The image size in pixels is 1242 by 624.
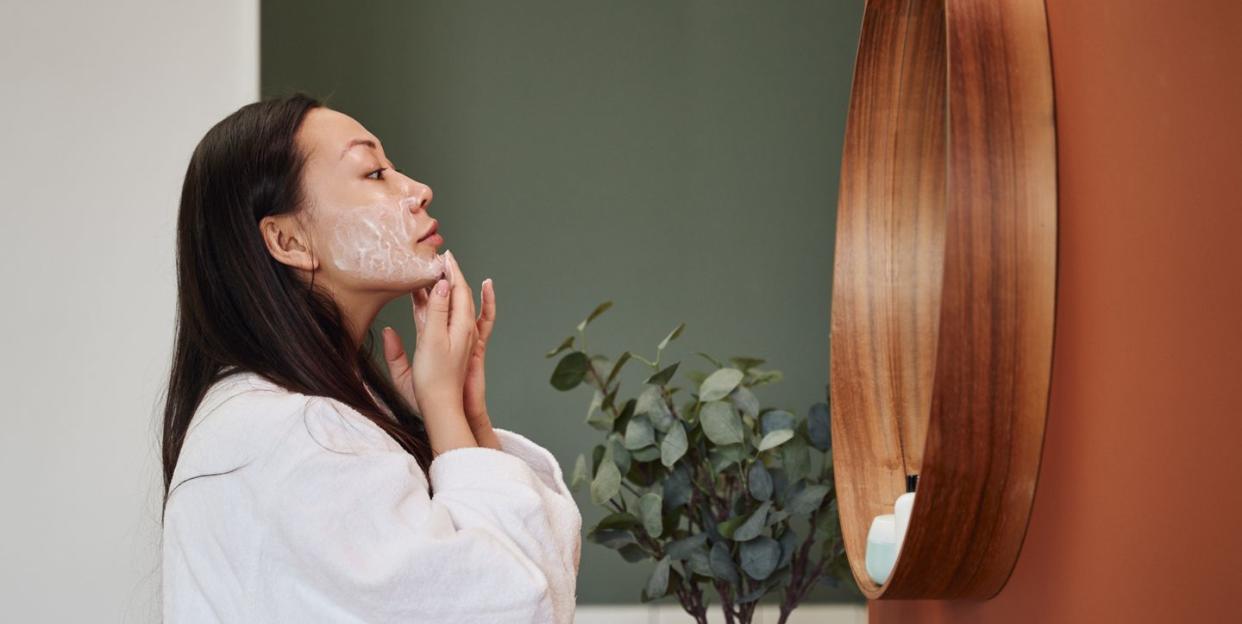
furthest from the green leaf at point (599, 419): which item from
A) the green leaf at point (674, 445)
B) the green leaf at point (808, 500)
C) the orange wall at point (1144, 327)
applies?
the orange wall at point (1144, 327)

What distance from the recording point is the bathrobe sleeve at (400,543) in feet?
3.26

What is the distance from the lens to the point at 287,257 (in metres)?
1.20

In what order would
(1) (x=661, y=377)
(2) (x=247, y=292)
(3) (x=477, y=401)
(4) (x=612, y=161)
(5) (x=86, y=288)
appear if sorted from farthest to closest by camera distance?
(4) (x=612, y=161), (1) (x=661, y=377), (5) (x=86, y=288), (3) (x=477, y=401), (2) (x=247, y=292)

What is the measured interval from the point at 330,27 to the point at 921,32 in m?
1.61

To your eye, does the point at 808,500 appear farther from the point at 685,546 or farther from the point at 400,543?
the point at 400,543

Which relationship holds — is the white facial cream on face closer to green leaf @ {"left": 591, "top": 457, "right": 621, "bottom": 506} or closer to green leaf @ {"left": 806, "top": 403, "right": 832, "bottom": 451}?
green leaf @ {"left": 591, "top": 457, "right": 621, "bottom": 506}

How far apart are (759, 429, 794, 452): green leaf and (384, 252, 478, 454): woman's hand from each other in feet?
2.63

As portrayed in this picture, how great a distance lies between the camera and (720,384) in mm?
1995

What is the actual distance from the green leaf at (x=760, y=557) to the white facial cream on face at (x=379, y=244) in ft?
3.11

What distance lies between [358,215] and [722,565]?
104 centimetres

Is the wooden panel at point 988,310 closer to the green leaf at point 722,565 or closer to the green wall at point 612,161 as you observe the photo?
the green leaf at point 722,565

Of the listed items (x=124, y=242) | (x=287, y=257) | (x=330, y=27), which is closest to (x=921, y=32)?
(x=287, y=257)

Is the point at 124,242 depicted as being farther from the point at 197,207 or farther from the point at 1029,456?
the point at 1029,456

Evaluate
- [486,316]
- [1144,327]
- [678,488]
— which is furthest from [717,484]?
[1144,327]
